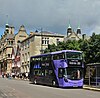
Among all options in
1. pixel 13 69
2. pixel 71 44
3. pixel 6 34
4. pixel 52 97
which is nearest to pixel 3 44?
pixel 6 34

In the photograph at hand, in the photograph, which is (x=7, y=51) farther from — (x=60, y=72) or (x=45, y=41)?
(x=60, y=72)

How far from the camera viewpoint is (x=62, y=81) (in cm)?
3497

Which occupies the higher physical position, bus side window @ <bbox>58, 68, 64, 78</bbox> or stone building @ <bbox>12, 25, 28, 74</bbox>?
stone building @ <bbox>12, 25, 28, 74</bbox>

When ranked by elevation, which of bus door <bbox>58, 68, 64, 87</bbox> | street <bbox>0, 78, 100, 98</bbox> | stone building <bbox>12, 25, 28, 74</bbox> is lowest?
street <bbox>0, 78, 100, 98</bbox>

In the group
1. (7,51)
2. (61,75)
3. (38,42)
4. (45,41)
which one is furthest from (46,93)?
(7,51)

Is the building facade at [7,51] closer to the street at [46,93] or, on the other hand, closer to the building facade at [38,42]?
the building facade at [38,42]

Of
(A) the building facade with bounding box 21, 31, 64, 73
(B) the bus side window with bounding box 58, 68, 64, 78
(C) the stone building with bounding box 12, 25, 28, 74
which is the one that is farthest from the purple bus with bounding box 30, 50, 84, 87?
(C) the stone building with bounding box 12, 25, 28, 74

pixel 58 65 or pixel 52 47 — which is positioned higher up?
pixel 52 47

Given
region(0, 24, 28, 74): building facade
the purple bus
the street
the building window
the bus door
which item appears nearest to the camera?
the street

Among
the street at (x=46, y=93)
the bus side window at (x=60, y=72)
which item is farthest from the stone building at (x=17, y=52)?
the street at (x=46, y=93)

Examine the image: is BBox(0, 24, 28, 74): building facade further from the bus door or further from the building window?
the bus door

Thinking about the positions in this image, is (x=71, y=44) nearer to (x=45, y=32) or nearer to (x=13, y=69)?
(x=45, y=32)

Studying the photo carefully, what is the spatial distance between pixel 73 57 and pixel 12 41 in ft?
Result: 277

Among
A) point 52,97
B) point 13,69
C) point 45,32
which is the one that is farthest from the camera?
point 13,69
